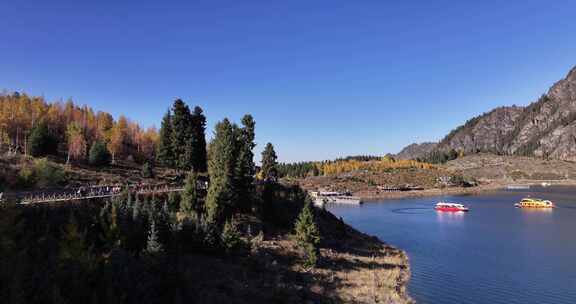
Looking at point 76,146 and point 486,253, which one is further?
point 76,146

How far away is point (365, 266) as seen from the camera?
4728cm

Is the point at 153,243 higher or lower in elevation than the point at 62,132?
lower

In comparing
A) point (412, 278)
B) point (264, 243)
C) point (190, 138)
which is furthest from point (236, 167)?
point (412, 278)

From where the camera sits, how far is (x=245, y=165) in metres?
56.5

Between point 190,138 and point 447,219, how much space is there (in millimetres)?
71440

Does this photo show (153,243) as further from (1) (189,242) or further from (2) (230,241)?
(2) (230,241)

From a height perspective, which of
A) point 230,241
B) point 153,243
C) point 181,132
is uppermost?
point 181,132

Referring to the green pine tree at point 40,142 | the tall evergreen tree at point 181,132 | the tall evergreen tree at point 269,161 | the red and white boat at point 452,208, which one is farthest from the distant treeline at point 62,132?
the red and white boat at point 452,208

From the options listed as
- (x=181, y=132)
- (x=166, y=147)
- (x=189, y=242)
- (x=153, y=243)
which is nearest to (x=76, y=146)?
(x=166, y=147)

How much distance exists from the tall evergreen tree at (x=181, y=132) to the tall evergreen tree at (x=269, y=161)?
1436 cm

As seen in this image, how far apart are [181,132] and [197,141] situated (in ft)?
10.9

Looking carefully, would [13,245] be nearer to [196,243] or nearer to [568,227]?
[196,243]

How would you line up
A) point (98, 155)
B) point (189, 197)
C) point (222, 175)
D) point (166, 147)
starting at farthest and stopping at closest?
point (98, 155) → point (166, 147) → point (222, 175) → point (189, 197)

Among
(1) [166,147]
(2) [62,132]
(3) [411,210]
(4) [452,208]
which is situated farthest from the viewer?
(3) [411,210]
